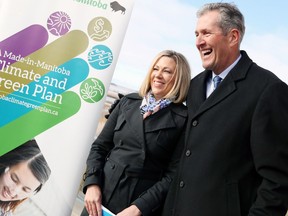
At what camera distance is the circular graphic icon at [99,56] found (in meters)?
2.08

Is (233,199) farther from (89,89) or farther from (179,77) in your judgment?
(89,89)

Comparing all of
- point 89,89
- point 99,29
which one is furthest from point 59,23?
point 89,89

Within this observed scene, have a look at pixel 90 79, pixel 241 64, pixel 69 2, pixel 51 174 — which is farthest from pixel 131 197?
pixel 69 2

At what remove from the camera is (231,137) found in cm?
153

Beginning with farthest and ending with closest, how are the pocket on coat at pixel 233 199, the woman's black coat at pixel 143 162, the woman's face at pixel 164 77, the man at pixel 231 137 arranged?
the woman's face at pixel 164 77 → the woman's black coat at pixel 143 162 → the pocket on coat at pixel 233 199 → the man at pixel 231 137

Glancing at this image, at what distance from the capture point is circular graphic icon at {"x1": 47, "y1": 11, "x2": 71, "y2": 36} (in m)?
2.07

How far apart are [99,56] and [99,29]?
0.16 meters

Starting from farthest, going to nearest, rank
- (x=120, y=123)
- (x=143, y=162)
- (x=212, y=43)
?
1. (x=120, y=123)
2. (x=143, y=162)
3. (x=212, y=43)

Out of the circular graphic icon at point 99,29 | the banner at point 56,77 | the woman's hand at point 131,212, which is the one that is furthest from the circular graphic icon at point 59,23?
the woman's hand at point 131,212

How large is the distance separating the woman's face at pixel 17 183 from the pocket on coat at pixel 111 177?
486mm

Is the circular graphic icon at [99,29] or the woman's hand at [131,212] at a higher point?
the circular graphic icon at [99,29]

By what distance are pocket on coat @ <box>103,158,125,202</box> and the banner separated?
0.28m

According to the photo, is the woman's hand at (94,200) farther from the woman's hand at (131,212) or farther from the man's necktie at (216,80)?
the man's necktie at (216,80)

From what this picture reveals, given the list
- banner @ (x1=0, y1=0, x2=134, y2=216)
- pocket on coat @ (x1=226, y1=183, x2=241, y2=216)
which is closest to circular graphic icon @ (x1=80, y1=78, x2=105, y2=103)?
banner @ (x1=0, y1=0, x2=134, y2=216)
